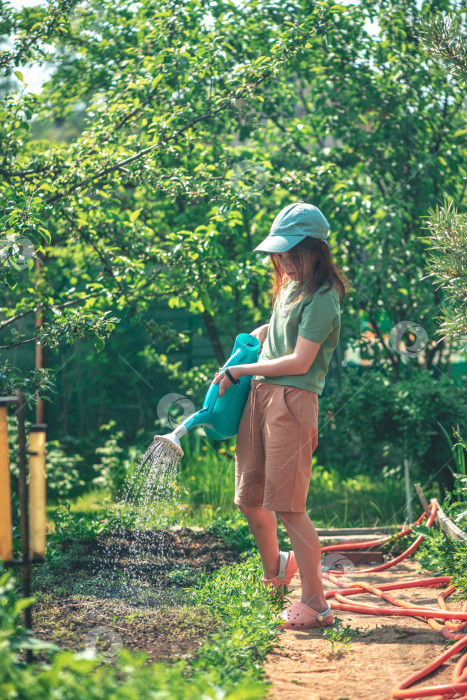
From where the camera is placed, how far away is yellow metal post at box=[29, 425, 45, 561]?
211 centimetres

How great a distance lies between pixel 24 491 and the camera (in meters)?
2.12

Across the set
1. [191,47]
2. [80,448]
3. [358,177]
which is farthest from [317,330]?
[80,448]

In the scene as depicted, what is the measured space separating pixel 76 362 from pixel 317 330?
431cm

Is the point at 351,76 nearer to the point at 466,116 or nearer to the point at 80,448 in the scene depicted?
the point at 466,116

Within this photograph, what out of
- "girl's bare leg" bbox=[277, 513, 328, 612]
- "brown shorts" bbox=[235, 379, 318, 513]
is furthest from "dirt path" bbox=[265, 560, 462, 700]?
"brown shorts" bbox=[235, 379, 318, 513]

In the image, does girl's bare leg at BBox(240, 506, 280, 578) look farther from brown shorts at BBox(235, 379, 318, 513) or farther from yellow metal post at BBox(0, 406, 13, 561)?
yellow metal post at BBox(0, 406, 13, 561)

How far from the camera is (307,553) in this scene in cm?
267

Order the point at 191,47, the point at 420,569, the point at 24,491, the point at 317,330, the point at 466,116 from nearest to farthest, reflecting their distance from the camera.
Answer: the point at 24,491 → the point at 317,330 → the point at 420,569 → the point at 191,47 → the point at 466,116

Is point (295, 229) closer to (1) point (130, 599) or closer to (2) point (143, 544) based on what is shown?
(1) point (130, 599)

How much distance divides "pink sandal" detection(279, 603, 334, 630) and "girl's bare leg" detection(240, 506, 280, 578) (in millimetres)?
255

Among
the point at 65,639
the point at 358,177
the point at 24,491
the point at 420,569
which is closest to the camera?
the point at 24,491

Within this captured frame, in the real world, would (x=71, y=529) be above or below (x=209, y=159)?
below

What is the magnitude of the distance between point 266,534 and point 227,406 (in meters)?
0.56

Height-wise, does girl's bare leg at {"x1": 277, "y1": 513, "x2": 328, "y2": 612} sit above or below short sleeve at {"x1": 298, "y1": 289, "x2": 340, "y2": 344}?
below
